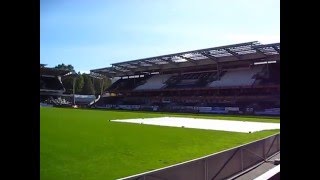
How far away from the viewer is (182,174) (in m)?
7.57

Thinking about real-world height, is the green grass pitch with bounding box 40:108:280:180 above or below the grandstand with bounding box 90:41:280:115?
below

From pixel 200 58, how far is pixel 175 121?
36835 millimetres

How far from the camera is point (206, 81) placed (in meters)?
70.4

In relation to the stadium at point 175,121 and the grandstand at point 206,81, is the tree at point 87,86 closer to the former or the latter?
the stadium at point 175,121

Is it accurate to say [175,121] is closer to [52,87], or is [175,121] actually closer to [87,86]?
[52,87]

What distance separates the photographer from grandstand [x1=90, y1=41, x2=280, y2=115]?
5600 cm

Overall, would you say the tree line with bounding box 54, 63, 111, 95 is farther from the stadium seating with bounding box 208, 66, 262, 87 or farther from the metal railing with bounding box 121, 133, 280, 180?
the metal railing with bounding box 121, 133, 280, 180

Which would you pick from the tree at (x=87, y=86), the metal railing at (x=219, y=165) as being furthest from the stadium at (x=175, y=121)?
the tree at (x=87, y=86)

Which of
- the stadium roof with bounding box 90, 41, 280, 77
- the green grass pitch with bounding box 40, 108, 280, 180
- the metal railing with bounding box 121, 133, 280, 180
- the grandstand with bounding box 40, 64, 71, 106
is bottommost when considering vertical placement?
the green grass pitch with bounding box 40, 108, 280, 180

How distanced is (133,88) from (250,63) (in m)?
32.0

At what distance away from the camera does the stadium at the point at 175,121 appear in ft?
34.9

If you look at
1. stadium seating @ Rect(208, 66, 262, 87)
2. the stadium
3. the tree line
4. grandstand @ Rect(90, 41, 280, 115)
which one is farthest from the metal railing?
the tree line
